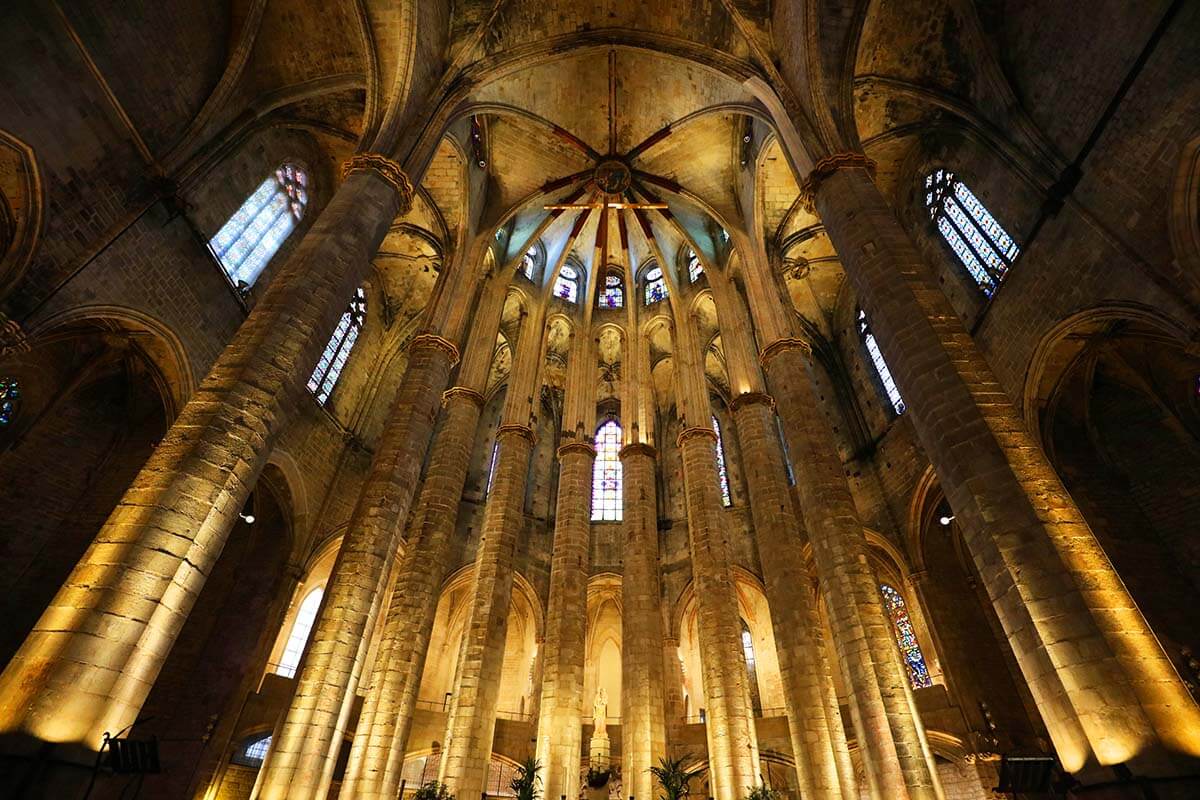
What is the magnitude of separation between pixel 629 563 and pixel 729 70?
1210cm

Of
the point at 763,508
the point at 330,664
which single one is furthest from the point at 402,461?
the point at 763,508

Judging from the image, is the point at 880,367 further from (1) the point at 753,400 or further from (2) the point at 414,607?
(2) the point at 414,607

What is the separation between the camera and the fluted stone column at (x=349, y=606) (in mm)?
8117

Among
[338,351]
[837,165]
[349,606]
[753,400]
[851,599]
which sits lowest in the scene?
[349,606]

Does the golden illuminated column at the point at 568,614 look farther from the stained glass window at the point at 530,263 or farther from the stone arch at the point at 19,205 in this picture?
the stone arch at the point at 19,205

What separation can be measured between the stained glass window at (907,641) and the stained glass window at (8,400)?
19178 millimetres

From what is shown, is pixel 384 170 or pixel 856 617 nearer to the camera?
pixel 856 617

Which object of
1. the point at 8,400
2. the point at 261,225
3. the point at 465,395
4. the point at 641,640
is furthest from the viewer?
the point at 465,395

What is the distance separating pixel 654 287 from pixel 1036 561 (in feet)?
56.8

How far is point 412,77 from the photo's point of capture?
12.6 meters

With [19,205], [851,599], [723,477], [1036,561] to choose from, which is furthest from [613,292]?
[1036,561]

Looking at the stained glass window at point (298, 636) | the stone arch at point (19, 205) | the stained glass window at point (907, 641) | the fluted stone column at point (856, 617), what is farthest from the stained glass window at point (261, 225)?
the stained glass window at point (907, 641)

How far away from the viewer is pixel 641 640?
509 inches

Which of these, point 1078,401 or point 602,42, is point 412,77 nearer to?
point 602,42
